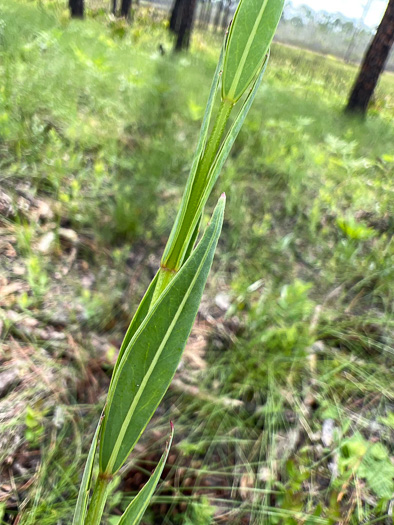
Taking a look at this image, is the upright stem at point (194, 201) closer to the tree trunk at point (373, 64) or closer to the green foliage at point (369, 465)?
the green foliage at point (369, 465)

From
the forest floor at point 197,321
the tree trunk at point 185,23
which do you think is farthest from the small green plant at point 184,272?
the tree trunk at point 185,23

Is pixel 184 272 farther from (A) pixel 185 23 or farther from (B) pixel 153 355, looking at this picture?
(A) pixel 185 23

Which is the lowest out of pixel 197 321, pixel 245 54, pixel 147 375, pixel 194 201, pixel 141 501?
pixel 197 321

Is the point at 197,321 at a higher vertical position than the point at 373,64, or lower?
lower

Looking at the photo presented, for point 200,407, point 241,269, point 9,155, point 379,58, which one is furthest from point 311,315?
point 379,58

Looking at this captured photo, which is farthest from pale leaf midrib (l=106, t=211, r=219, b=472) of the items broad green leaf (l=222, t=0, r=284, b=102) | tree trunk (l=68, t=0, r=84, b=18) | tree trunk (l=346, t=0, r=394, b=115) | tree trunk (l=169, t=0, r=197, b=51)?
tree trunk (l=68, t=0, r=84, b=18)

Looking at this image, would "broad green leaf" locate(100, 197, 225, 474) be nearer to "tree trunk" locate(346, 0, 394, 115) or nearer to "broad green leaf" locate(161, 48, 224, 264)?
"broad green leaf" locate(161, 48, 224, 264)

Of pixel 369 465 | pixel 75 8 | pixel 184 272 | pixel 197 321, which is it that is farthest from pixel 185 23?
pixel 184 272

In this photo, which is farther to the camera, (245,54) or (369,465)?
(369,465)
